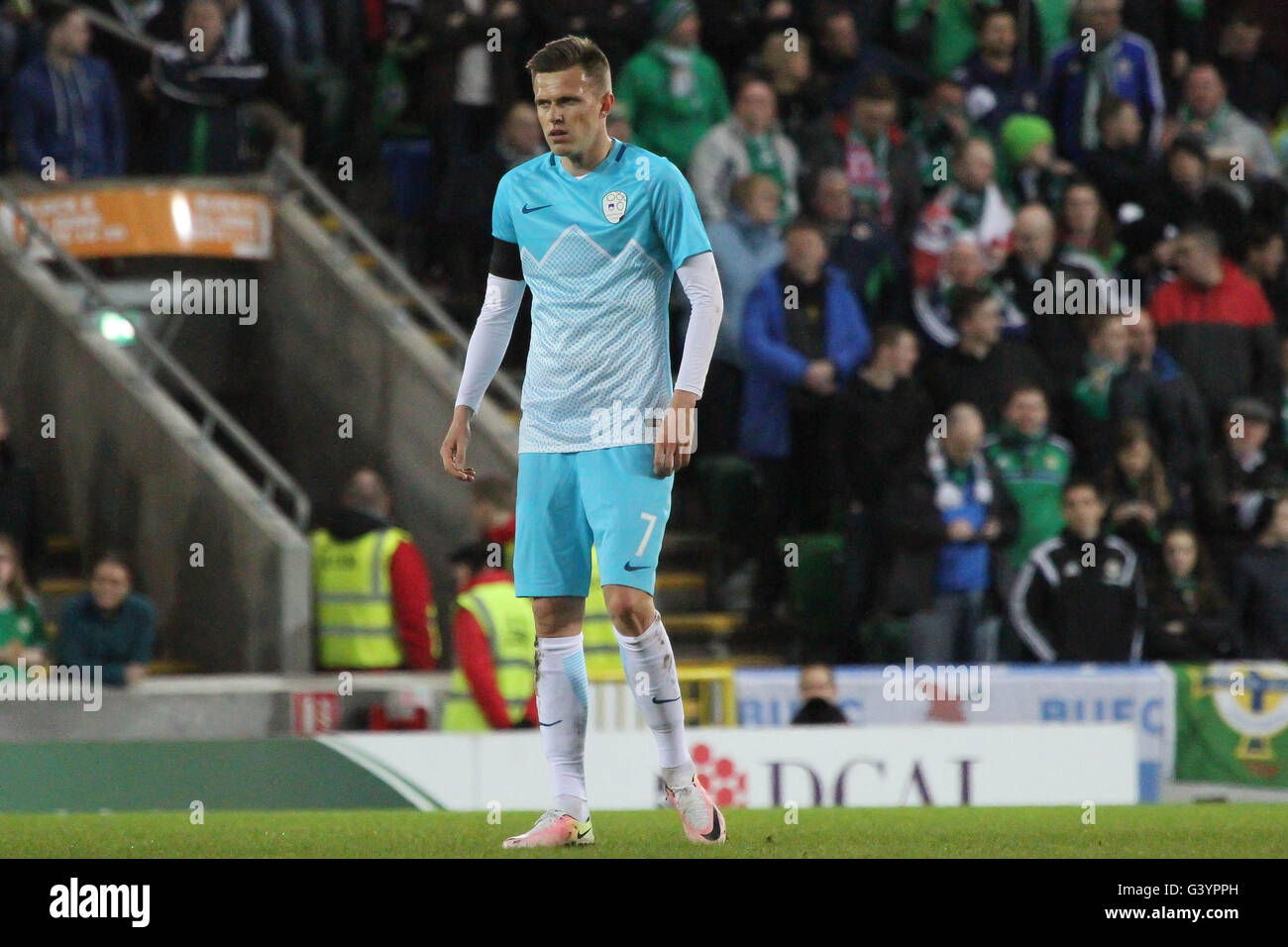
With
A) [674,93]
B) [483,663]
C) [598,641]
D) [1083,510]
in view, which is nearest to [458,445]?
[483,663]

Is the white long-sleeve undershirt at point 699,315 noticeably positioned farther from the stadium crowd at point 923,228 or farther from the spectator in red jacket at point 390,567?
the spectator in red jacket at point 390,567

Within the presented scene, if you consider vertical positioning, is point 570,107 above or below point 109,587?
above

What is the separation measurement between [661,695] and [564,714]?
320 millimetres

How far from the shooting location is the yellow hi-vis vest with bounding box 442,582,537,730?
1123cm

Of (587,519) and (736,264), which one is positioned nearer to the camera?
(587,519)

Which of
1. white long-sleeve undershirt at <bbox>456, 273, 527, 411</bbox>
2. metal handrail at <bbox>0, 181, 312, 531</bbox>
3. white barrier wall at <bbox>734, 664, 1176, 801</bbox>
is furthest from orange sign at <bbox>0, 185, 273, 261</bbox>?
white long-sleeve undershirt at <bbox>456, 273, 527, 411</bbox>

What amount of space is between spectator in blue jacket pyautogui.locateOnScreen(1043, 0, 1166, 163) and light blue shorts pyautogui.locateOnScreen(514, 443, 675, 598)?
9.34 m

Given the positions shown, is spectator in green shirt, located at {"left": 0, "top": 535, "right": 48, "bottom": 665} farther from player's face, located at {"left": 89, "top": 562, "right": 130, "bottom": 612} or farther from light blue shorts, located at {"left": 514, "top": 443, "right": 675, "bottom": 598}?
light blue shorts, located at {"left": 514, "top": 443, "right": 675, "bottom": 598}

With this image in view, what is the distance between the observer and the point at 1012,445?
42.9ft

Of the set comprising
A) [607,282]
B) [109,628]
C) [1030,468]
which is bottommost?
[109,628]

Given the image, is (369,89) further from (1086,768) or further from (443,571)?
(1086,768)

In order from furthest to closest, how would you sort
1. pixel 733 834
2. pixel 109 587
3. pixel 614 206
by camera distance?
1. pixel 109 587
2. pixel 733 834
3. pixel 614 206

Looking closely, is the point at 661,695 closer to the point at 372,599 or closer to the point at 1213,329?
the point at 372,599

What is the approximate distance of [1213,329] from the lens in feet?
46.5
